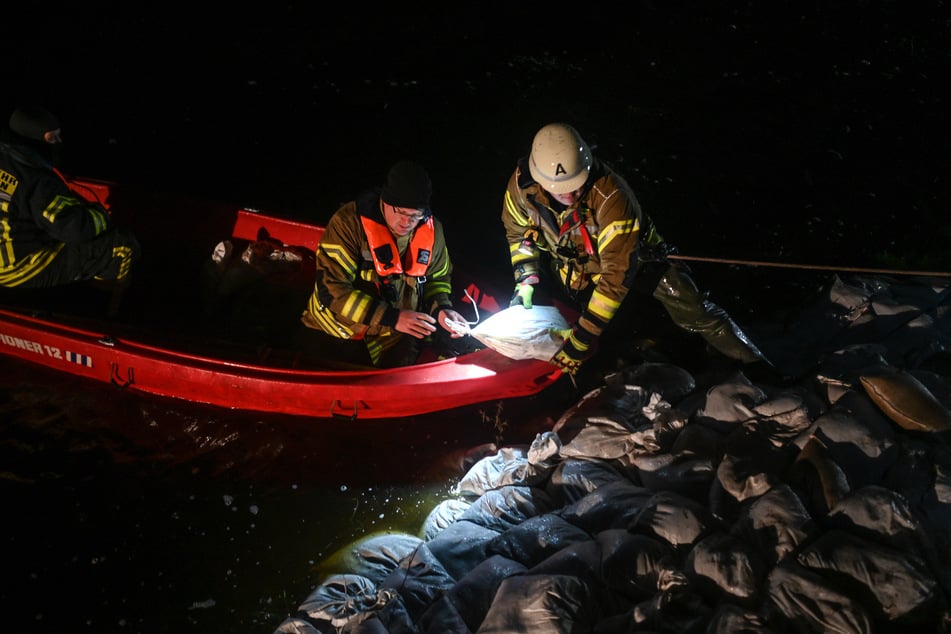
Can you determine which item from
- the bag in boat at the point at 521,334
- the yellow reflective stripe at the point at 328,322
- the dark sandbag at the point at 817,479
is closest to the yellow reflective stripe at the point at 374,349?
the yellow reflective stripe at the point at 328,322

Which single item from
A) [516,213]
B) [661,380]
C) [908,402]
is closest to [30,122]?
[516,213]

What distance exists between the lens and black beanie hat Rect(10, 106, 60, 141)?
405 cm

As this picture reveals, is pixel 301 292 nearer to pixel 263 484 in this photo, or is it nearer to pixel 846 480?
pixel 263 484

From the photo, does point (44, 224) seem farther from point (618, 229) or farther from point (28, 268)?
point (618, 229)

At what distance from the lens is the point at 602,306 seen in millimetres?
4070

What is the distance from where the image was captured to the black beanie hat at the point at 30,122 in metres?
4.05

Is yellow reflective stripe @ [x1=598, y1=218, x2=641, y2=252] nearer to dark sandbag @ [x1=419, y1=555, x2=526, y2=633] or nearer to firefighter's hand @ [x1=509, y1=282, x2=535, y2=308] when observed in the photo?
firefighter's hand @ [x1=509, y1=282, x2=535, y2=308]

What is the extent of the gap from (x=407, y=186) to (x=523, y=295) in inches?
54.3

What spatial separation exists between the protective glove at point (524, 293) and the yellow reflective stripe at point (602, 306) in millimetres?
658

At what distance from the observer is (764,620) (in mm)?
2445

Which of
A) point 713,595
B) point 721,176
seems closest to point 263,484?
point 713,595

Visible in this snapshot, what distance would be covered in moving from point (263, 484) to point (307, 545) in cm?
61

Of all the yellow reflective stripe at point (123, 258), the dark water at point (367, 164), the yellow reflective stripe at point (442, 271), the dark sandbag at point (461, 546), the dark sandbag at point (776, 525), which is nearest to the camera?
the dark sandbag at point (776, 525)

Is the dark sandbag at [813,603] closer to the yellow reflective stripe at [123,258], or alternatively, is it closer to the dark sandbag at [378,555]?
the dark sandbag at [378,555]
